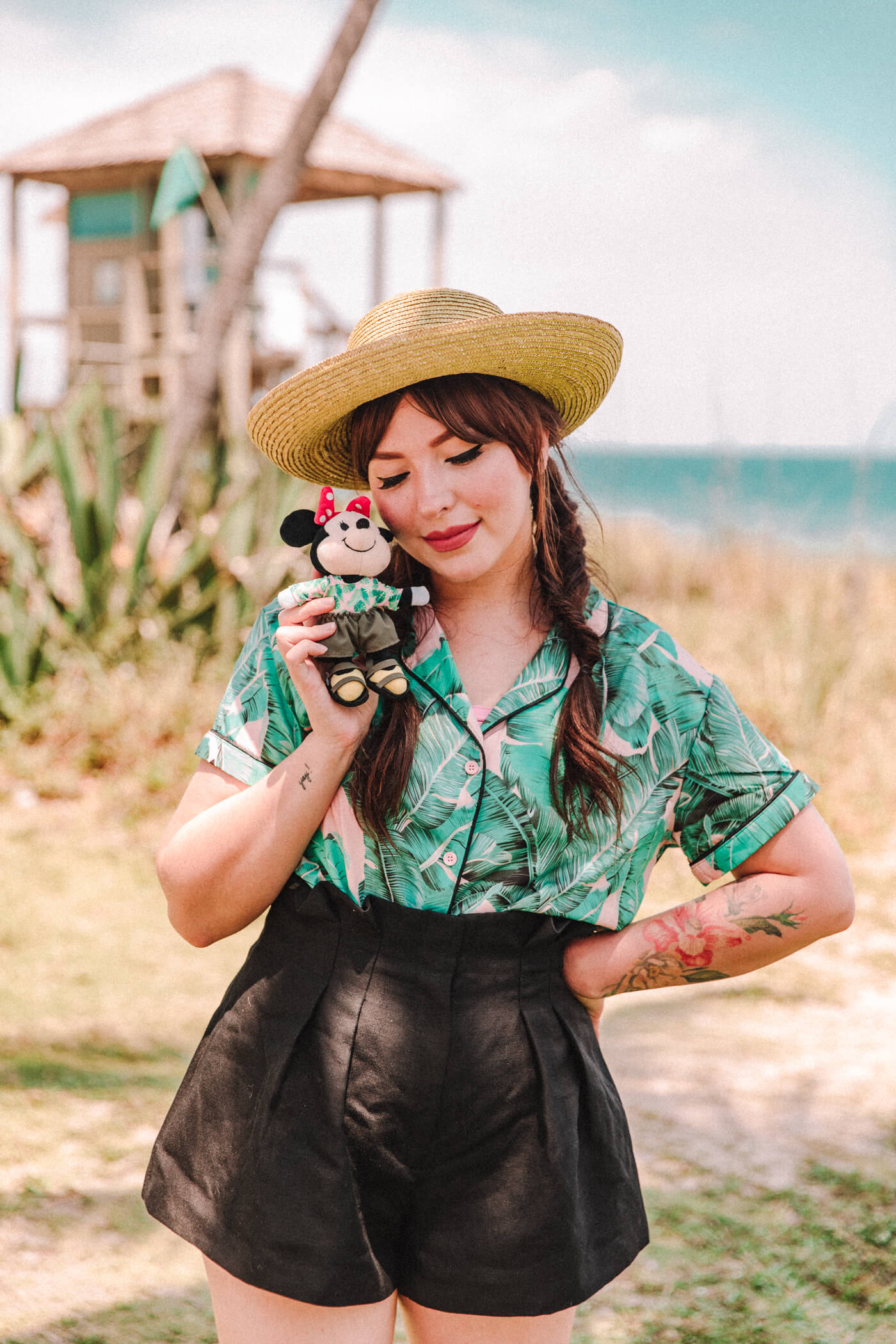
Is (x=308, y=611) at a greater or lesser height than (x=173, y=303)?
lesser

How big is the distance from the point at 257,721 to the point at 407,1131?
581 millimetres

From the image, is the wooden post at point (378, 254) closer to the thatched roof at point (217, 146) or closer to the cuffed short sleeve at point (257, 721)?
the thatched roof at point (217, 146)

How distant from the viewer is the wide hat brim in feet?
5.13

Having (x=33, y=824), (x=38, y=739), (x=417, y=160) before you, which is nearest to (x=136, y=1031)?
(x=33, y=824)

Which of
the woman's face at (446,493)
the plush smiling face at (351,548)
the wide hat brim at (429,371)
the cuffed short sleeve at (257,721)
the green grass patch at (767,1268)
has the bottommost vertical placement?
the green grass patch at (767,1268)

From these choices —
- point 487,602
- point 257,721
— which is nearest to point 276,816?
point 257,721

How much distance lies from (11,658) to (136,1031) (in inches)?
125

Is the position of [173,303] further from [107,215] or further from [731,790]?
[731,790]

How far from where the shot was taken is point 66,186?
15922 millimetres

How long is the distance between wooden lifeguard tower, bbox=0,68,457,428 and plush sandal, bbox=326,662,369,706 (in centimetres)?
1154

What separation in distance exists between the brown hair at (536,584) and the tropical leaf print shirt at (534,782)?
0.8 inches

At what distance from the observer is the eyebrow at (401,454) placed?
5.28 ft

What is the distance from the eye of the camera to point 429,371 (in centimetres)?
159

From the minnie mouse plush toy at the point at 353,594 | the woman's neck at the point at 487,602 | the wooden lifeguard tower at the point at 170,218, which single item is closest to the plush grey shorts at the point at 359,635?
the minnie mouse plush toy at the point at 353,594
